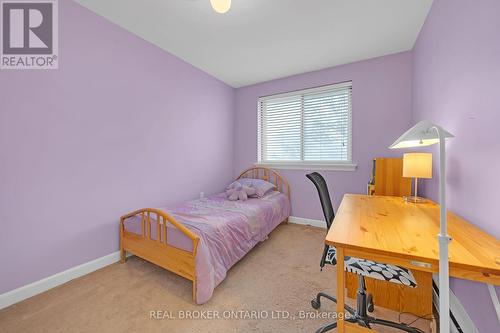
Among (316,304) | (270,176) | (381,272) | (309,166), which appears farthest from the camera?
(270,176)

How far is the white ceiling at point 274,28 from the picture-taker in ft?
6.02

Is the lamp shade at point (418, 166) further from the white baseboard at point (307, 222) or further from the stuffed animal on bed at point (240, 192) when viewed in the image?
the stuffed animal on bed at point (240, 192)

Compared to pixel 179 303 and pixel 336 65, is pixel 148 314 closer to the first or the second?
pixel 179 303

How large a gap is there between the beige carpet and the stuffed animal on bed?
0.95 m

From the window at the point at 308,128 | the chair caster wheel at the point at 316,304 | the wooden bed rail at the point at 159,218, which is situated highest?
the window at the point at 308,128

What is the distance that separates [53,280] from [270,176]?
2904mm

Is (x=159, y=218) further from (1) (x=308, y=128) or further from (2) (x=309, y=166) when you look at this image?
(1) (x=308, y=128)

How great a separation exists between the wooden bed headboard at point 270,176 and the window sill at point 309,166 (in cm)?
9

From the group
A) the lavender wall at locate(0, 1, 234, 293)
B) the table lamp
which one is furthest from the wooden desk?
the lavender wall at locate(0, 1, 234, 293)

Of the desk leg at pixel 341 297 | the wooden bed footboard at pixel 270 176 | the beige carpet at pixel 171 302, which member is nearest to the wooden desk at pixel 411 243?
the desk leg at pixel 341 297

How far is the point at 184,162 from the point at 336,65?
269cm

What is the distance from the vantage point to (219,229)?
1.80 meters

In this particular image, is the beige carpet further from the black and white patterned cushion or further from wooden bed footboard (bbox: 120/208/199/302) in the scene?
the black and white patterned cushion

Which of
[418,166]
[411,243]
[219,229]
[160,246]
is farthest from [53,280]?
[418,166]
